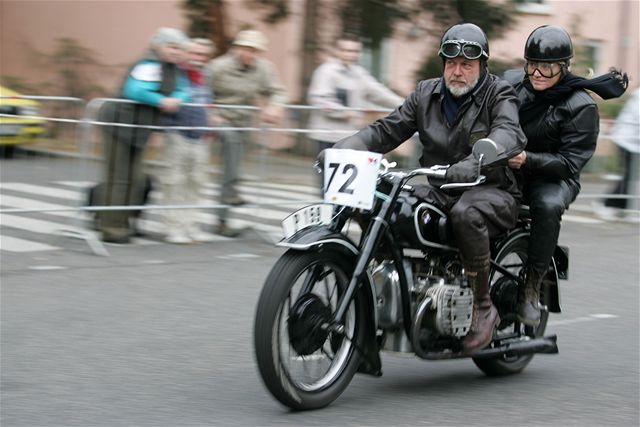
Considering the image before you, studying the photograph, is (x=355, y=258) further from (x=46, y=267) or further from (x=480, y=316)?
(x=46, y=267)

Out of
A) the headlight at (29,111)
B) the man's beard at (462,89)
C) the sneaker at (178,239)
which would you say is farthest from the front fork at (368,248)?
the sneaker at (178,239)

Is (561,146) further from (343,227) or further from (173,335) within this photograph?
(173,335)

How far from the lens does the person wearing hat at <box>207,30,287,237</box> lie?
428 inches

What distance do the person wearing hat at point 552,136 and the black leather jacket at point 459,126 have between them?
248 mm

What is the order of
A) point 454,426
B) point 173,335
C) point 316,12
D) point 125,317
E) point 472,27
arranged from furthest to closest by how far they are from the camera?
point 316,12, point 125,317, point 173,335, point 472,27, point 454,426

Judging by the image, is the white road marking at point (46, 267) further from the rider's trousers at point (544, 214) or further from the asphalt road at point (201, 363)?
the rider's trousers at point (544, 214)

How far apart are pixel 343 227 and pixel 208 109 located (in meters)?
5.33

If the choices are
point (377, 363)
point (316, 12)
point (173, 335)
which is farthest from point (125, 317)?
point (316, 12)

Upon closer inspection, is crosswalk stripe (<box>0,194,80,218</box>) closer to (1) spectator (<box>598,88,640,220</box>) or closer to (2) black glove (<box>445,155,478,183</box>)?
(2) black glove (<box>445,155,478,183</box>)

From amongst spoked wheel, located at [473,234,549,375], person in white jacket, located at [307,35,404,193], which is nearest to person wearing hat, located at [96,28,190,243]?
person in white jacket, located at [307,35,404,193]

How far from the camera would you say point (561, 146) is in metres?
→ 6.22

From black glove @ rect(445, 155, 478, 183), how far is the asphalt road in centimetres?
116

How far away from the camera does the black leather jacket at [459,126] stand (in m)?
5.74

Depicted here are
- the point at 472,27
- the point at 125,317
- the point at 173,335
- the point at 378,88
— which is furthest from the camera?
the point at 378,88
